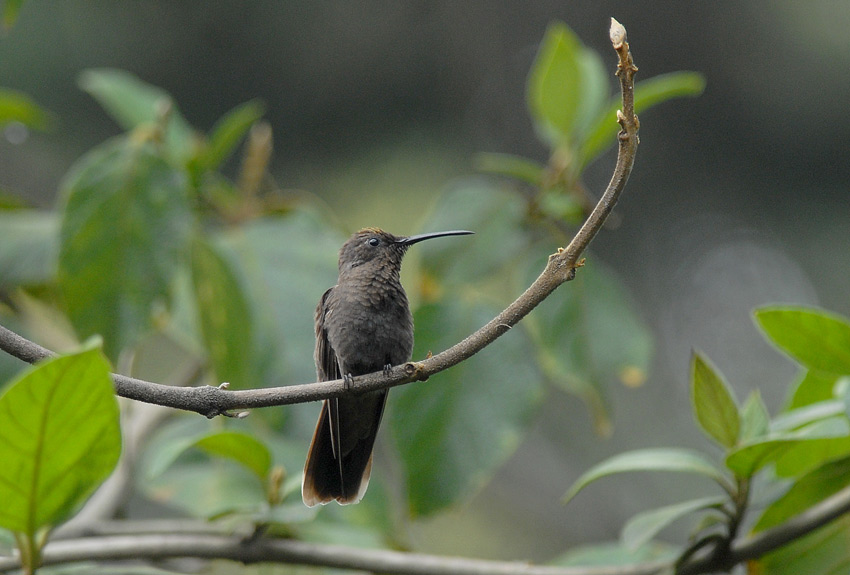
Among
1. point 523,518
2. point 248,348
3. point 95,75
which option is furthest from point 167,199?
point 523,518

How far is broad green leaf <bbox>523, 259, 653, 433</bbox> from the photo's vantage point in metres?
2.67

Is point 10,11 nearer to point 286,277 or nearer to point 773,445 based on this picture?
point 286,277

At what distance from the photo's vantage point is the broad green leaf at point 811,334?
200 cm

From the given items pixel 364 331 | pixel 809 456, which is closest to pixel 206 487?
pixel 364 331

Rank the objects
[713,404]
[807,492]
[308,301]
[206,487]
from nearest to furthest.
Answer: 1. [713,404]
2. [807,492]
3. [206,487]
4. [308,301]

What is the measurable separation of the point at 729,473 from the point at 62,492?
1515 mm

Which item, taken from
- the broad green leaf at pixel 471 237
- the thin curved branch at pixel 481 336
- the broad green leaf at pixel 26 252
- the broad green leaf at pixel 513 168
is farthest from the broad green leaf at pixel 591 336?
the broad green leaf at pixel 26 252

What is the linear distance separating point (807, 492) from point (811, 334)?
15.7 inches

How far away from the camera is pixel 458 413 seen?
8.34 feet

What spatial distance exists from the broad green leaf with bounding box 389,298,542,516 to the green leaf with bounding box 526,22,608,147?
0.65 m

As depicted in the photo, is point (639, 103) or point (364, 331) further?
point (639, 103)

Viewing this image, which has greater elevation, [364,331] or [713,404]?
[364,331]

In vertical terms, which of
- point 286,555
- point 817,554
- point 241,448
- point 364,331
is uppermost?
point 364,331

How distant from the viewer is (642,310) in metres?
7.86
